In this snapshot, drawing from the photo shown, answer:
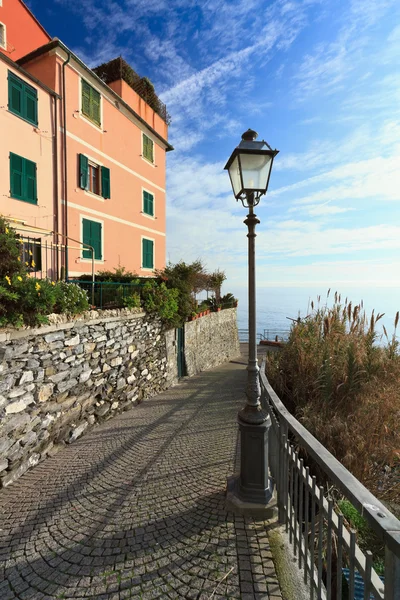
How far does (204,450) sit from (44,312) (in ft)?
10.6

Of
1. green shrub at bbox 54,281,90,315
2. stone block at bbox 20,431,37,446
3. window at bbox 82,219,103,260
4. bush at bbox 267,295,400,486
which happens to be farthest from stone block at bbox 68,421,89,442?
window at bbox 82,219,103,260

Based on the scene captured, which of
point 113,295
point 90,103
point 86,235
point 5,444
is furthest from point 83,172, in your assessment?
point 5,444

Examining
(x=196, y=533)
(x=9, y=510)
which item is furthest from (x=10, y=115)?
(x=196, y=533)

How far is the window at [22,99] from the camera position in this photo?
28.3 ft

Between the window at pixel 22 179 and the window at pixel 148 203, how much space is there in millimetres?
6050

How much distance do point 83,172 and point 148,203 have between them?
452 cm

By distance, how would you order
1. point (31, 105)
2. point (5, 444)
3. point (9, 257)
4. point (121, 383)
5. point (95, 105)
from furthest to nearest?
point (95, 105), point (31, 105), point (121, 383), point (9, 257), point (5, 444)

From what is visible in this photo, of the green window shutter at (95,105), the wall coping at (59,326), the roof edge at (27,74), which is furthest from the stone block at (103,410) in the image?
the green window shutter at (95,105)

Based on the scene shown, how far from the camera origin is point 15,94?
28.8 feet

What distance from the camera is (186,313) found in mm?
9906

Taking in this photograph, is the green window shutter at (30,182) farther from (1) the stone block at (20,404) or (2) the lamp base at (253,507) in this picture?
(2) the lamp base at (253,507)

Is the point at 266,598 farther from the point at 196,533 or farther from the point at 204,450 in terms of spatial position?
the point at 204,450

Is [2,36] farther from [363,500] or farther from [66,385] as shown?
[363,500]

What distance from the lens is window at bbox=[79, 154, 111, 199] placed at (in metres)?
10.9
